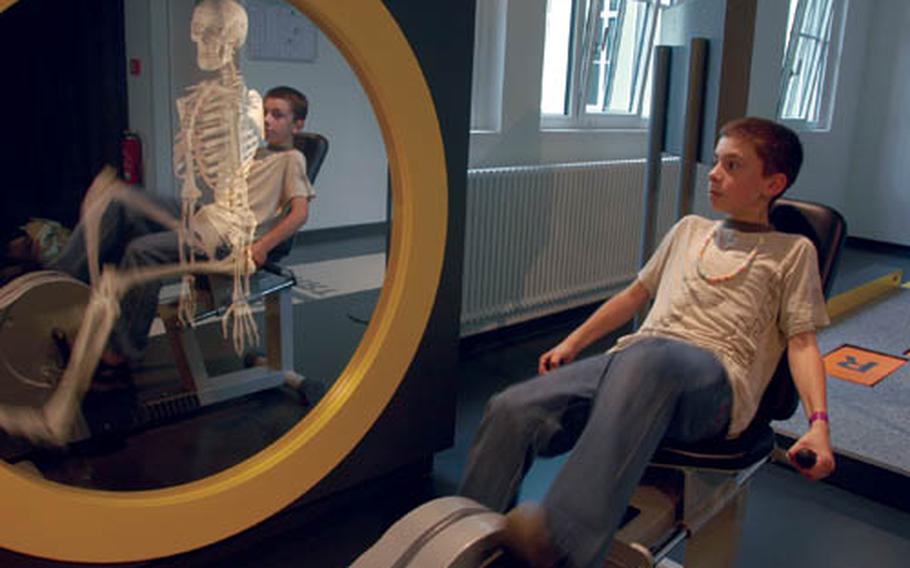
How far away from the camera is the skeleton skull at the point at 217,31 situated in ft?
5.59

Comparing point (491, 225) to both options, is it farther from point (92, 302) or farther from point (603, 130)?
Result: point (92, 302)

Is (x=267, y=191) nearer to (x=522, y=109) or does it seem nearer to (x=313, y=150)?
(x=313, y=150)

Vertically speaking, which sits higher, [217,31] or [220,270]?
[217,31]

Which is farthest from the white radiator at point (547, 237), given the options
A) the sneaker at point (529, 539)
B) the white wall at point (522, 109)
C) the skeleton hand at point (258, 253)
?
the sneaker at point (529, 539)

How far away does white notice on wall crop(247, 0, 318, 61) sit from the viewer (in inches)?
70.2

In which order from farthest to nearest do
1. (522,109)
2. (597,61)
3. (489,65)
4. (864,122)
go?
(864,122), (597,61), (522,109), (489,65)

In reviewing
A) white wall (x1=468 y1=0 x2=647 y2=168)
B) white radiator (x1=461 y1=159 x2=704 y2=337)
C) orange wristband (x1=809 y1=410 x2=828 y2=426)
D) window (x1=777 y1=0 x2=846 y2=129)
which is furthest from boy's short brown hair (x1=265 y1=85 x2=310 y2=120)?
window (x1=777 y1=0 x2=846 y2=129)

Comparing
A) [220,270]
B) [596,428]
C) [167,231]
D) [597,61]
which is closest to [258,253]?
[220,270]

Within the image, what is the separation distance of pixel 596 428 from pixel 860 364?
2.67 m

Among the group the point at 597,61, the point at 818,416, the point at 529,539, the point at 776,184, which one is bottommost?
the point at 529,539

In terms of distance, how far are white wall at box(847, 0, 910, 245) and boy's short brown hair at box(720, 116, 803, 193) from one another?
19.0 feet

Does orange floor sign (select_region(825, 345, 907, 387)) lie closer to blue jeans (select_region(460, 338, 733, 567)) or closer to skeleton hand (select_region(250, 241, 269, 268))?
blue jeans (select_region(460, 338, 733, 567))

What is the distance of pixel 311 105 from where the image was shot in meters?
1.95

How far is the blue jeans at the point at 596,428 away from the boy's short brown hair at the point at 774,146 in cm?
44
